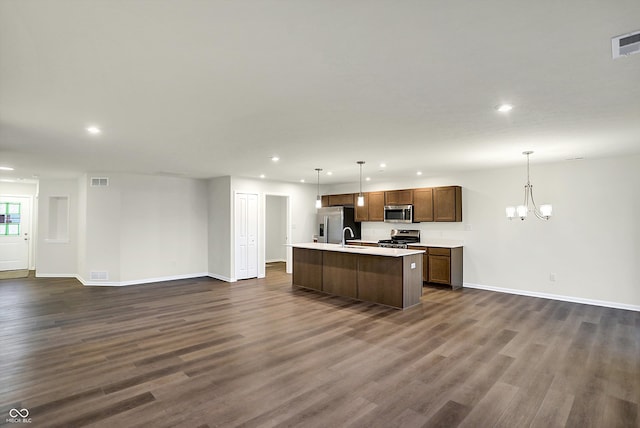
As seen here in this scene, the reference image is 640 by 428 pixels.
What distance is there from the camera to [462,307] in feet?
17.3

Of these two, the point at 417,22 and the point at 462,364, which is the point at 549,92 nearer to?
the point at 417,22

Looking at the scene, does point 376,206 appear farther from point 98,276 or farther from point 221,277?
point 98,276

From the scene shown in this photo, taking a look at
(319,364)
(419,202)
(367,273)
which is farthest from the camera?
(419,202)

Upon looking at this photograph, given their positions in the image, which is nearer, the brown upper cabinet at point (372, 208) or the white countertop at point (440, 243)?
the white countertop at point (440, 243)

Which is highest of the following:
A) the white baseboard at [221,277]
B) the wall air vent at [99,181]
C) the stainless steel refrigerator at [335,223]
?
the wall air vent at [99,181]

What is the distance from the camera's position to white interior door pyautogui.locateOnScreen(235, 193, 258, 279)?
7.68 metres

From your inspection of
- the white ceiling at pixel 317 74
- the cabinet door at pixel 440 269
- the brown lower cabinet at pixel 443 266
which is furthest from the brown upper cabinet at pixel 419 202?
the white ceiling at pixel 317 74

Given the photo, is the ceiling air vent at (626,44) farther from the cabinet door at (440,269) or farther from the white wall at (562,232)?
the cabinet door at (440,269)

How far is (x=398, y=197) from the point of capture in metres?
7.88

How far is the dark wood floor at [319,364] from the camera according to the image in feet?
8.00

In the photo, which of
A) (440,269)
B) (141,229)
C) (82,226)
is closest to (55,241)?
(82,226)

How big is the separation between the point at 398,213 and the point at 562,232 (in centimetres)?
321

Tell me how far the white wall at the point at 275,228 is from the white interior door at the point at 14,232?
6.78 m

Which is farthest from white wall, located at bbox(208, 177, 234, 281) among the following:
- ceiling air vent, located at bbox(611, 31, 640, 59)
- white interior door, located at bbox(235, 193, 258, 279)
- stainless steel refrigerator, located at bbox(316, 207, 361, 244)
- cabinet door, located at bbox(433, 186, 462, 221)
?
ceiling air vent, located at bbox(611, 31, 640, 59)
